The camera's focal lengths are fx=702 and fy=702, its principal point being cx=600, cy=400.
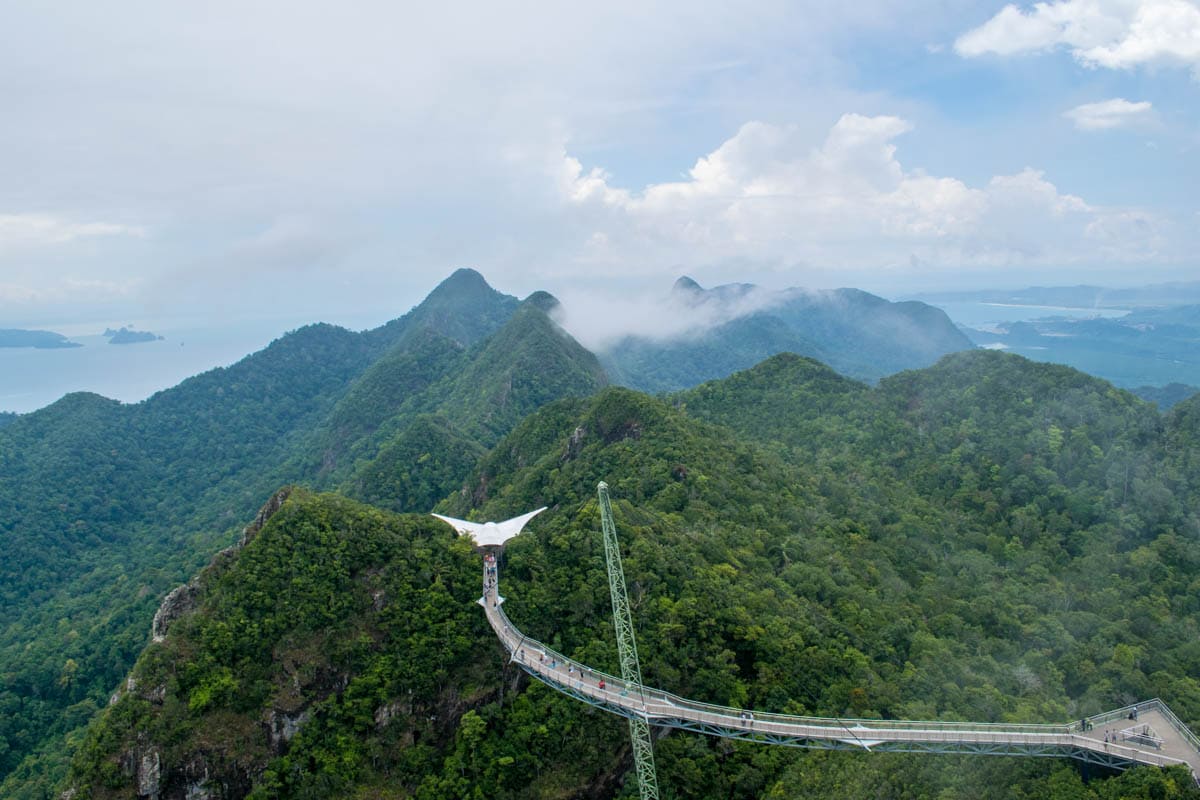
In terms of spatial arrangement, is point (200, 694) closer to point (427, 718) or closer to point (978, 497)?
point (427, 718)

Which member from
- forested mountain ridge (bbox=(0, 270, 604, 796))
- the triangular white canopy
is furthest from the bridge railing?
forested mountain ridge (bbox=(0, 270, 604, 796))

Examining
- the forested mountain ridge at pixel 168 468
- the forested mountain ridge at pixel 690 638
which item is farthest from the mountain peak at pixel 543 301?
the forested mountain ridge at pixel 690 638

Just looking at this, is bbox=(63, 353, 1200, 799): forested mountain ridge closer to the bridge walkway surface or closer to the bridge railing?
the bridge walkway surface

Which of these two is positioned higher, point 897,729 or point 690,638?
point 690,638

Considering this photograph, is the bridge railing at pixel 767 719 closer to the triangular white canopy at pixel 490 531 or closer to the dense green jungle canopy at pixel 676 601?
the dense green jungle canopy at pixel 676 601

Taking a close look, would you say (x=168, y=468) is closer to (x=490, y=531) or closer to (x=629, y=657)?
(x=490, y=531)

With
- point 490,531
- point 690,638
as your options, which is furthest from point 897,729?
point 490,531

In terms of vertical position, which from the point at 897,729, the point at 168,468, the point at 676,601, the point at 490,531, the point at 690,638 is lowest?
the point at 897,729

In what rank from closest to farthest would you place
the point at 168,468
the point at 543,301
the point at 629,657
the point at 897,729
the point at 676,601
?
the point at 897,729 → the point at 629,657 → the point at 676,601 → the point at 168,468 → the point at 543,301
